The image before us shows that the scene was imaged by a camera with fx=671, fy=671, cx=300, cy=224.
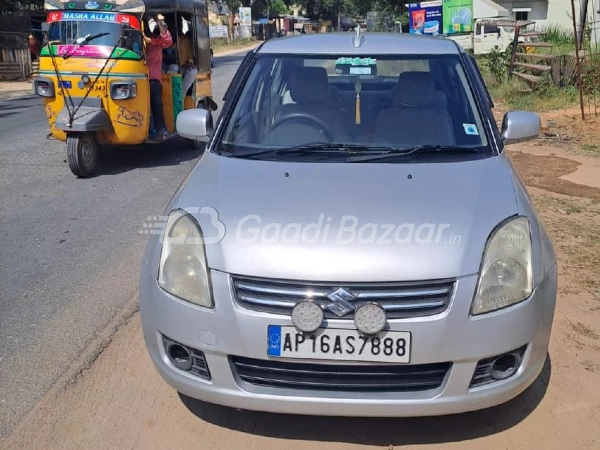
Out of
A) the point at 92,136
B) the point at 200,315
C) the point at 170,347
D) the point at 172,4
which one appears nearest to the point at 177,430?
the point at 170,347

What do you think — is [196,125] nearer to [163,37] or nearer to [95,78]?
[95,78]

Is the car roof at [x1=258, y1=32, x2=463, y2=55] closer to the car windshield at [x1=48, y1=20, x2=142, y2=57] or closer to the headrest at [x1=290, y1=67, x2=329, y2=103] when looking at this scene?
the headrest at [x1=290, y1=67, x2=329, y2=103]

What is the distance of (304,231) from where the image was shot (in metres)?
2.77

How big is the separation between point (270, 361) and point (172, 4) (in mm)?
7856

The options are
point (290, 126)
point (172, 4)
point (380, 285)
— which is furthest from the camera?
point (172, 4)

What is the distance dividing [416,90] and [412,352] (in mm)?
1974

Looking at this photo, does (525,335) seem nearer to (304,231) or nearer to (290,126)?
(304,231)

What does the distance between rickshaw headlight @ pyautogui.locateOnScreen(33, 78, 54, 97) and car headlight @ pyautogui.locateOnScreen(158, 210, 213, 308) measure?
5.93m

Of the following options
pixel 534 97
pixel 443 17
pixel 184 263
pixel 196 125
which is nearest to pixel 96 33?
pixel 196 125

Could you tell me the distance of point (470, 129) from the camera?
148 inches

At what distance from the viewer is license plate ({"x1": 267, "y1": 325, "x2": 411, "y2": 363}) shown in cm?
258

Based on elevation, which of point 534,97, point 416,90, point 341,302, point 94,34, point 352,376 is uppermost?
point 94,34

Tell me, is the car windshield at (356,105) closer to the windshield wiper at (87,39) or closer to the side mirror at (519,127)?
the side mirror at (519,127)

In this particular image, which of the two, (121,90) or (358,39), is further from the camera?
(121,90)
